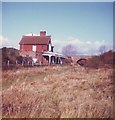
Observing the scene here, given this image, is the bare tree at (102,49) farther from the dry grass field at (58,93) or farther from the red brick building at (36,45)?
the red brick building at (36,45)

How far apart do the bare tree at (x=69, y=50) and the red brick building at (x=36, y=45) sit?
0.17 m

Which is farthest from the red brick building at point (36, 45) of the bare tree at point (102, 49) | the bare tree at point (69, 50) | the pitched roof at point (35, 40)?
the bare tree at point (102, 49)

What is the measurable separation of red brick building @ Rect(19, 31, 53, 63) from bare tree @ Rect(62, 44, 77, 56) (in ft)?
0.54

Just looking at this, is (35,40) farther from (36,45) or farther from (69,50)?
(69,50)

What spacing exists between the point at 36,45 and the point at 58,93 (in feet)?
2.18

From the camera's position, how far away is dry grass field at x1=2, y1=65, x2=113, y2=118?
410 centimetres

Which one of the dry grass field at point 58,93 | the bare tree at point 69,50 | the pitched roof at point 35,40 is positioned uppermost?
the pitched roof at point 35,40

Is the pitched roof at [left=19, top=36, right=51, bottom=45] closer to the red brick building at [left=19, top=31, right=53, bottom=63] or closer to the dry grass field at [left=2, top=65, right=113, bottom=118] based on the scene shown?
the red brick building at [left=19, top=31, right=53, bottom=63]

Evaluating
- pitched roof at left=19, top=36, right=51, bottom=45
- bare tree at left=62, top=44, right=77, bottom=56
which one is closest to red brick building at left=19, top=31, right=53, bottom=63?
pitched roof at left=19, top=36, right=51, bottom=45

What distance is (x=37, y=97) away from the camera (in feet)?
13.6

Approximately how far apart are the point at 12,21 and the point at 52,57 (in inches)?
26.7

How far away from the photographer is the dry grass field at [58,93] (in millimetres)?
4098

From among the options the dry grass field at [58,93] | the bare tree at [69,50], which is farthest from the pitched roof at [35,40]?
the dry grass field at [58,93]

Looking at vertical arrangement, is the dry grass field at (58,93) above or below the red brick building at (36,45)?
below
